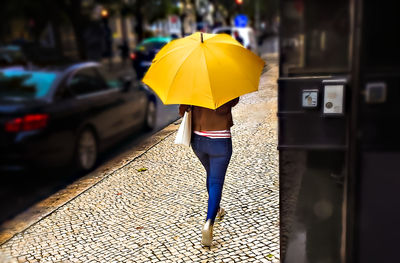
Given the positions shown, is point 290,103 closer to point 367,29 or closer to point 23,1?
point 367,29

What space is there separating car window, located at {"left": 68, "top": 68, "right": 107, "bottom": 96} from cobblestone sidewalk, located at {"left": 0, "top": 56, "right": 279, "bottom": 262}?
120 cm

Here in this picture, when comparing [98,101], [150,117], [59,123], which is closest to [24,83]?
[59,123]

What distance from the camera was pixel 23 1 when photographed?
67.6 ft

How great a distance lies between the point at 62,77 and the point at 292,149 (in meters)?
4.09

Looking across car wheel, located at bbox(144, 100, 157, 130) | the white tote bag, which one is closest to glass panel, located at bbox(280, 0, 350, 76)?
the white tote bag

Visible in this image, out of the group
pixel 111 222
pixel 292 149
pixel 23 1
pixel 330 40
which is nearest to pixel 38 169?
pixel 111 222

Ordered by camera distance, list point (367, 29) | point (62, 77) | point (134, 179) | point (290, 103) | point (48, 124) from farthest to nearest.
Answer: point (62, 77) → point (134, 179) → point (48, 124) → point (290, 103) → point (367, 29)

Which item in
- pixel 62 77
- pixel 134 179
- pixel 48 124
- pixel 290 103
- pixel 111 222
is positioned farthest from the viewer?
pixel 62 77

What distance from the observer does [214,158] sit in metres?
3.53

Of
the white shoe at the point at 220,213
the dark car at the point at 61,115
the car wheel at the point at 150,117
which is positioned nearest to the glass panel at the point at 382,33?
the white shoe at the point at 220,213

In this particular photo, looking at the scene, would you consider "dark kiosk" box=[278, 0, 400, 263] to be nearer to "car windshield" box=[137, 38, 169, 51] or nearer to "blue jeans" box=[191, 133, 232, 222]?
"blue jeans" box=[191, 133, 232, 222]

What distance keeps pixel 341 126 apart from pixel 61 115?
378cm

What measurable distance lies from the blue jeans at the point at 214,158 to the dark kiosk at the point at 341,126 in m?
0.82

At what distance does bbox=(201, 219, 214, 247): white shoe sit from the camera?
357 centimetres
